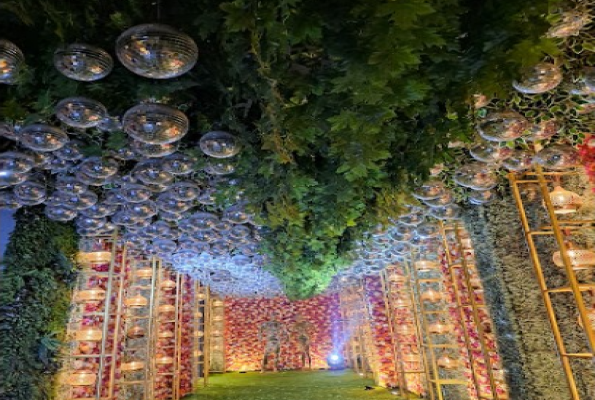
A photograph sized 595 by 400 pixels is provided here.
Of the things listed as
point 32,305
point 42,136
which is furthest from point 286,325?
point 42,136

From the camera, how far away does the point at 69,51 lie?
2.02 metres

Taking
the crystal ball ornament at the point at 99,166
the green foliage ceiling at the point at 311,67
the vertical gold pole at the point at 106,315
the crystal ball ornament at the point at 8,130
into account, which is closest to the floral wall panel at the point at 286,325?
the vertical gold pole at the point at 106,315

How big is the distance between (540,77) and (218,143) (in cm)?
209

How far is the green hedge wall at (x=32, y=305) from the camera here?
16.6ft

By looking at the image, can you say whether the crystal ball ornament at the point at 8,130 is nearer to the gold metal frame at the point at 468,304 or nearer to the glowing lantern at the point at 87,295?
the glowing lantern at the point at 87,295

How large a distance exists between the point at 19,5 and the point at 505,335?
16.6ft

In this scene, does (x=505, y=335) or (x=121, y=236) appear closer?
(x=505, y=335)

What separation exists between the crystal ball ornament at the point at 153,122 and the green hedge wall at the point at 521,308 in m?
3.79

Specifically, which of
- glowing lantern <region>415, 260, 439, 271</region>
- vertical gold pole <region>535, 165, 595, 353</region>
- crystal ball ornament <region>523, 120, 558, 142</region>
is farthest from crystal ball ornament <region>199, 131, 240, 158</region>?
glowing lantern <region>415, 260, 439, 271</region>

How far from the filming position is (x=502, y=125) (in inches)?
106

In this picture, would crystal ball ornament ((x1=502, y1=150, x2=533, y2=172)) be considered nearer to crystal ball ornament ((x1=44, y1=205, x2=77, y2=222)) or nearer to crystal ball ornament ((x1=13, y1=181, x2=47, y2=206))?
crystal ball ornament ((x1=13, y1=181, x2=47, y2=206))

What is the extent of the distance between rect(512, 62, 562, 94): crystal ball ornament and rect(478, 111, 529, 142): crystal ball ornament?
313mm

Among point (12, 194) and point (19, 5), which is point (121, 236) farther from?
point (19, 5)

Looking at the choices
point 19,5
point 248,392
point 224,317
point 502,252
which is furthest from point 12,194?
point 224,317
